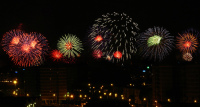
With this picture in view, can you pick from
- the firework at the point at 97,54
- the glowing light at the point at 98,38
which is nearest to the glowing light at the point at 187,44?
the glowing light at the point at 98,38

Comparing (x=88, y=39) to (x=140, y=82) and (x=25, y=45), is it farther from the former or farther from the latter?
(x=140, y=82)

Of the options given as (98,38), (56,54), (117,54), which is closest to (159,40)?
(117,54)

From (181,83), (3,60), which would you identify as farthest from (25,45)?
(181,83)

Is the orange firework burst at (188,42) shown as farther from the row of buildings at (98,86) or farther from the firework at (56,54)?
the firework at (56,54)

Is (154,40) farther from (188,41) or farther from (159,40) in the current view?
(188,41)

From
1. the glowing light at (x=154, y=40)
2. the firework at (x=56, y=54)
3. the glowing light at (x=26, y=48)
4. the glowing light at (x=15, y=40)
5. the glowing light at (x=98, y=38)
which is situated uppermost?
the glowing light at (x=98, y=38)
